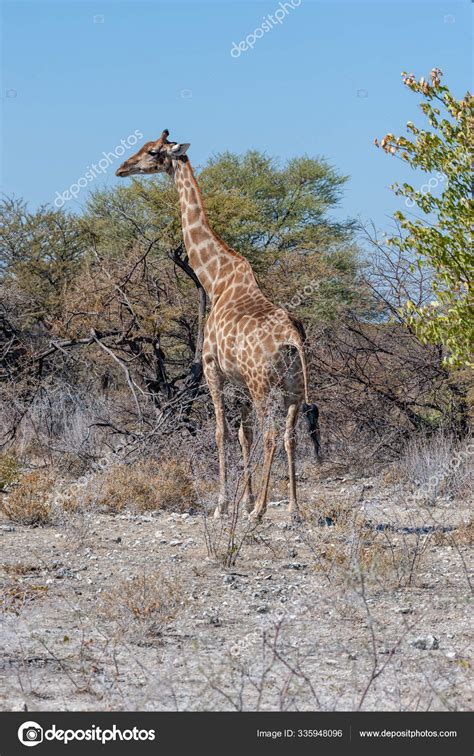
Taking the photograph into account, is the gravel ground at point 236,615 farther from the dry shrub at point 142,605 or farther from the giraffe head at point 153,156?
the giraffe head at point 153,156

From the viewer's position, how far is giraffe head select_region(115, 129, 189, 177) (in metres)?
10.6

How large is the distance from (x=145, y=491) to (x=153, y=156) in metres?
3.17

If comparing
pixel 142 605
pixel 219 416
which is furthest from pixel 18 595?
pixel 219 416

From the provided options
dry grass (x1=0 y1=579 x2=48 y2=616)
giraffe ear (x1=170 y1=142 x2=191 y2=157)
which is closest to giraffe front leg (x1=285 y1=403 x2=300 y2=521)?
dry grass (x1=0 y1=579 x2=48 y2=616)

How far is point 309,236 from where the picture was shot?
705 inches

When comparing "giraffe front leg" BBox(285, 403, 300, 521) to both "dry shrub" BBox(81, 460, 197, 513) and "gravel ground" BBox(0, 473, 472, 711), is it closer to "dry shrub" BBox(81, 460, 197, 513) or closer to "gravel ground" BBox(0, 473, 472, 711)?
"gravel ground" BBox(0, 473, 472, 711)

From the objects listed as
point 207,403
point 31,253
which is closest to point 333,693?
point 207,403

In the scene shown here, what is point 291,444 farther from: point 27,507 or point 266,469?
point 27,507

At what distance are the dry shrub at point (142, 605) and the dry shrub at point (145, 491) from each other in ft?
10.8

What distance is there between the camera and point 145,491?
10.5m

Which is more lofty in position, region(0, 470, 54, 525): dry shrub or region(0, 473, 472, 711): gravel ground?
region(0, 470, 54, 525): dry shrub

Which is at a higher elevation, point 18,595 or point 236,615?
point 18,595

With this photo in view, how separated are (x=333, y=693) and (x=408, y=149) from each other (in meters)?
4.81
